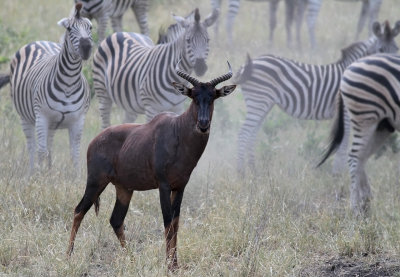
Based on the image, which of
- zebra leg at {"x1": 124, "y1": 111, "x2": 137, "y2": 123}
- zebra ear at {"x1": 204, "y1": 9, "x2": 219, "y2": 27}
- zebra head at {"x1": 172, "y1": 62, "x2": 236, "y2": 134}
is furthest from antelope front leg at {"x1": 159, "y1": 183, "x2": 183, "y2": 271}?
zebra leg at {"x1": 124, "y1": 111, "x2": 137, "y2": 123}

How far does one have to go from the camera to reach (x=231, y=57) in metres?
14.0

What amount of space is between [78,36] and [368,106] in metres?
3.13

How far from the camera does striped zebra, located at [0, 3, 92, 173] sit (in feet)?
26.2

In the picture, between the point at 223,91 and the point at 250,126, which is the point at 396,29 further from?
the point at 223,91

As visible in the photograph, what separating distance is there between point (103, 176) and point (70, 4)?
11.2 m

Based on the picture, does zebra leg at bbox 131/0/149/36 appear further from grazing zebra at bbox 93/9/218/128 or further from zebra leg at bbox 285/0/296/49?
zebra leg at bbox 285/0/296/49

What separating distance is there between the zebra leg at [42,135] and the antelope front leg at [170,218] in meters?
3.17

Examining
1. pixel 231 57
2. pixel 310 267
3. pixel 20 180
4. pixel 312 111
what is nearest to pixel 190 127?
pixel 310 267

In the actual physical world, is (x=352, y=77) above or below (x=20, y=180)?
above

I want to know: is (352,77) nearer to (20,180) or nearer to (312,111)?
(312,111)

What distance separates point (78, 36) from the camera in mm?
7906

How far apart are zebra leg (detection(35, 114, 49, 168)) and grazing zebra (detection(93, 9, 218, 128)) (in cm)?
128

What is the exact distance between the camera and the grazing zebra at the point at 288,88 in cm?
996

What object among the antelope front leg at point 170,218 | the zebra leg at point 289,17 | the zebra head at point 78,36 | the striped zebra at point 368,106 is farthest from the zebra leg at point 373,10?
the antelope front leg at point 170,218
